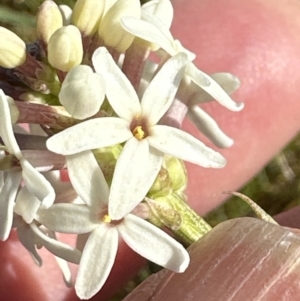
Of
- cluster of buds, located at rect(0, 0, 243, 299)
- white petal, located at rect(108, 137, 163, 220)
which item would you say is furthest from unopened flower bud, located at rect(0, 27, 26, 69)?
white petal, located at rect(108, 137, 163, 220)

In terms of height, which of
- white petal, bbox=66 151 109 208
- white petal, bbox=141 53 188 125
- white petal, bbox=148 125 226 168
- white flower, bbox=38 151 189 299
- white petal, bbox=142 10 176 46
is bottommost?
white flower, bbox=38 151 189 299

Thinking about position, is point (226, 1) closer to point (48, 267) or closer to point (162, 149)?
point (48, 267)

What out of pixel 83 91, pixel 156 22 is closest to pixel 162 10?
pixel 156 22

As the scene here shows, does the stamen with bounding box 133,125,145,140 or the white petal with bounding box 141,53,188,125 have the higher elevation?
the white petal with bounding box 141,53,188,125

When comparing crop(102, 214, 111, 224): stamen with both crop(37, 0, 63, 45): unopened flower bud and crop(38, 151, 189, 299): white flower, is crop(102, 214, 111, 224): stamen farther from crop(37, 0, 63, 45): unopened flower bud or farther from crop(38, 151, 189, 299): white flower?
crop(37, 0, 63, 45): unopened flower bud

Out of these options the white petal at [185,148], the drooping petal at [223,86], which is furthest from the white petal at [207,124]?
the white petal at [185,148]

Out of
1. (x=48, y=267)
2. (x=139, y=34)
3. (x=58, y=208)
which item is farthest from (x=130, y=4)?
(x=48, y=267)

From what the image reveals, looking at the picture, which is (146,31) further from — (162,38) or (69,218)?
(69,218)
